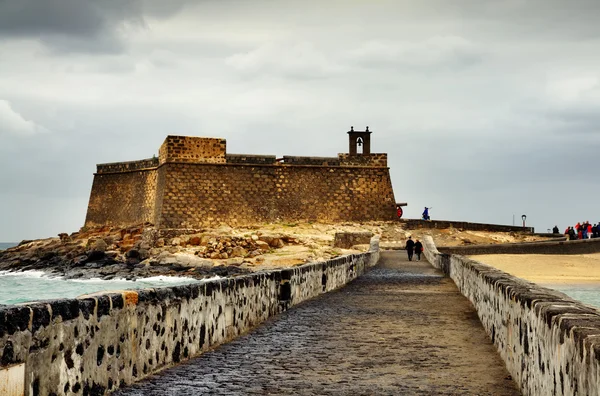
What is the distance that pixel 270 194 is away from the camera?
4938cm

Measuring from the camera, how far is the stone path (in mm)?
5406

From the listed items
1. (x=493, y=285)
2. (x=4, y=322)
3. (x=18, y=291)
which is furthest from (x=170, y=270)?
(x=4, y=322)

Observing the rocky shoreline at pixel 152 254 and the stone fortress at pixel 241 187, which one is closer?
the rocky shoreline at pixel 152 254

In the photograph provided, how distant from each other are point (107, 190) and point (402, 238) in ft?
71.1

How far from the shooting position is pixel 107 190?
54.1 metres

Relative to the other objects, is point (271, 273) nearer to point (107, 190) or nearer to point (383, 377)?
point (383, 377)

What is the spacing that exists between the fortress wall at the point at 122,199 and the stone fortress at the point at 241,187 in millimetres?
72

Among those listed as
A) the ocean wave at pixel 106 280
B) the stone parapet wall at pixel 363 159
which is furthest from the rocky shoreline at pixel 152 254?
the stone parapet wall at pixel 363 159

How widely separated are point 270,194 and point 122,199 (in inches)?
445

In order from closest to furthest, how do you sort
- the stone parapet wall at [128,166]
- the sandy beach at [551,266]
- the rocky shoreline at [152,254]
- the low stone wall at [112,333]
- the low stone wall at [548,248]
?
the low stone wall at [112,333], the sandy beach at [551,266], the low stone wall at [548,248], the rocky shoreline at [152,254], the stone parapet wall at [128,166]

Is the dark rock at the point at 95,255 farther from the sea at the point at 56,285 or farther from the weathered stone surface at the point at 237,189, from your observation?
the weathered stone surface at the point at 237,189

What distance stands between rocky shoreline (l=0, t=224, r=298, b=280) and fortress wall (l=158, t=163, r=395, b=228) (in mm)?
1932

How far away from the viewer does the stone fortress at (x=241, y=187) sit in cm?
4697

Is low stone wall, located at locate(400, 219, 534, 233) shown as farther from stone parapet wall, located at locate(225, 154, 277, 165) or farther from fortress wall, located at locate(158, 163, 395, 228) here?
stone parapet wall, located at locate(225, 154, 277, 165)
